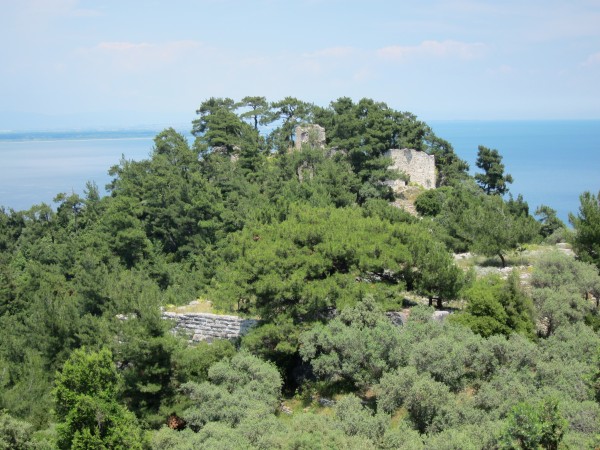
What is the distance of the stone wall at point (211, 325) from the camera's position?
16312 millimetres

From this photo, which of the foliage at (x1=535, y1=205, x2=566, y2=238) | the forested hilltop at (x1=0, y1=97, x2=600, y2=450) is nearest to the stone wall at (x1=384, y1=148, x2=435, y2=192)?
the forested hilltop at (x1=0, y1=97, x2=600, y2=450)

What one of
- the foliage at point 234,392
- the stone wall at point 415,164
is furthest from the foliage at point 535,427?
the stone wall at point 415,164

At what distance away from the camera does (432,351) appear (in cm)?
1127

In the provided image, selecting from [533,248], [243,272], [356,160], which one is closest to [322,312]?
[243,272]

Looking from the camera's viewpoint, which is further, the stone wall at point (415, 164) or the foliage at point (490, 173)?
the foliage at point (490, 173)

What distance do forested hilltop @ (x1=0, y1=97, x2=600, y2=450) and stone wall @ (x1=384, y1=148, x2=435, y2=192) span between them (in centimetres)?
268

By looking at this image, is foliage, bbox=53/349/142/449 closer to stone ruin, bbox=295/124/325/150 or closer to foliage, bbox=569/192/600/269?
foliage, bbox=569/192/600/269

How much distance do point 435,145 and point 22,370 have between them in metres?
22.0

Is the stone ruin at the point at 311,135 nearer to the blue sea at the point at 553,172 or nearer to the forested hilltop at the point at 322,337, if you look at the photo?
the forested hilltop at the point at 322,337

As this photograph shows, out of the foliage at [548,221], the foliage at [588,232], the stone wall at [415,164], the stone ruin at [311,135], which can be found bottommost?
the foliage at [548,221]

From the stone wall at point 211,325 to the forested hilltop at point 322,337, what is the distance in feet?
1.35

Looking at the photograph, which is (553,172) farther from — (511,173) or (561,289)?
(561,289)

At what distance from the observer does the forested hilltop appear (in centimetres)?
1012

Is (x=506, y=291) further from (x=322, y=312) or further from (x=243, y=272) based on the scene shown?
(x=243, y=272)
